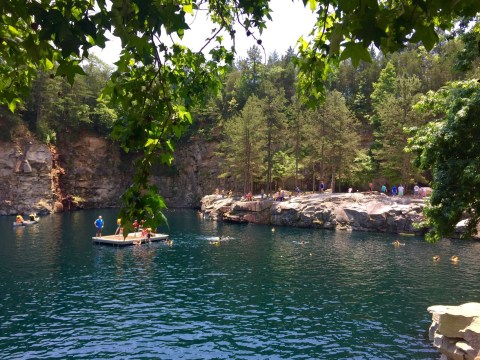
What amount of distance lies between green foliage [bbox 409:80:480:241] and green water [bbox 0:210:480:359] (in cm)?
516

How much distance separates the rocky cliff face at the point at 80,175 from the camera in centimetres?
6141

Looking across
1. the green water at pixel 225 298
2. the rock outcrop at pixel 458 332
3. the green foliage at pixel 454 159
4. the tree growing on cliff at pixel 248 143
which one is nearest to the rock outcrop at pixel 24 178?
the green water at pixel 225 298

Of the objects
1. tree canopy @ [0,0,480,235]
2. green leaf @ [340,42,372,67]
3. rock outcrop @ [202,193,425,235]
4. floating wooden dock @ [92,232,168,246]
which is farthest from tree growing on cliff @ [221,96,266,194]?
green leaf @ [340,42,372,67]

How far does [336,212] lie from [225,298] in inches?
1189

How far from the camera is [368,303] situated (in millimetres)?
20688


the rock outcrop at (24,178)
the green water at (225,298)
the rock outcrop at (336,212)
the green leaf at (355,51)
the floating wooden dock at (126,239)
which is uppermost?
the rock outcrop at (24,178)

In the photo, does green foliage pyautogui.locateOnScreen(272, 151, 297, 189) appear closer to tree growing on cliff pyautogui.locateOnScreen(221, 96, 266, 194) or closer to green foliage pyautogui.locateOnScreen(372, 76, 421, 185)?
tree growing on cliff pyautogui.locateOnScreen(221, 96, 266, 194)

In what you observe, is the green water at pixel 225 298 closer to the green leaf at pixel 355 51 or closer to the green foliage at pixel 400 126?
the green leaf at pixel 355 51

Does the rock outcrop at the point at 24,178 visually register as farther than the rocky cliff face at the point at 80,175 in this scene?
No

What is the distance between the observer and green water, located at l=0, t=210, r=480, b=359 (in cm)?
1540

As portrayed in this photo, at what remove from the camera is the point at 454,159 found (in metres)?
15.0

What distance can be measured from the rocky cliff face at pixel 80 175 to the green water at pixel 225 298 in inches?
1049

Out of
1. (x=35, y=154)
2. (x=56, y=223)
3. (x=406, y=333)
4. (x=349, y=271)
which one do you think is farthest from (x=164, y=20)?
(x=35, y=154)

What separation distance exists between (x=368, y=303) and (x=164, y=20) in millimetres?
20063
